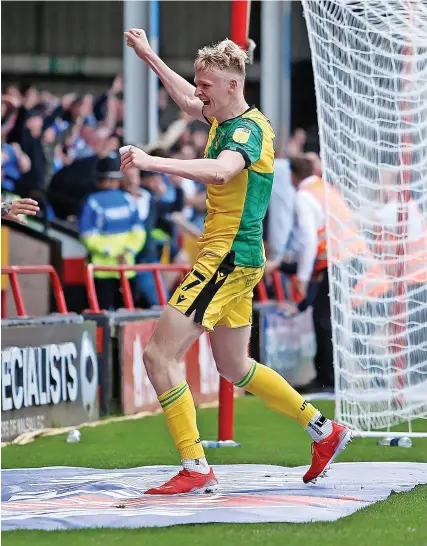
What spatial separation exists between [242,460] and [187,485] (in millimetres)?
1664

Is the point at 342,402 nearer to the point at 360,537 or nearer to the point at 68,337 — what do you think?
the point at 68,337

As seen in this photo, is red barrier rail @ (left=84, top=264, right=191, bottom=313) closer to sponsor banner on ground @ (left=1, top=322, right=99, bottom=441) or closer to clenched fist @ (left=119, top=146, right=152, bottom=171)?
sponsor banner on ground @ (left=1, top=322, right=99, bottom=441)

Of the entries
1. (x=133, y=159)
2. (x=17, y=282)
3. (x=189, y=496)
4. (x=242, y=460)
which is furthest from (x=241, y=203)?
(x=17, y=282)

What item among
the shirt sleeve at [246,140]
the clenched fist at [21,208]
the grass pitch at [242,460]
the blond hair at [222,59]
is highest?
the blond hair at [222,59]

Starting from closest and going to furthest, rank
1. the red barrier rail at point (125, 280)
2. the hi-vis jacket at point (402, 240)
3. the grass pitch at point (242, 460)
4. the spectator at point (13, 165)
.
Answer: the grass pitch at point (242, 460), the hi-vis jacket at point (402, 240), the red barrier rail at point (125, 280), the spectator at point (13, 165)

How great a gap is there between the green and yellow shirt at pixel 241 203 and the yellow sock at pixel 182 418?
73cm

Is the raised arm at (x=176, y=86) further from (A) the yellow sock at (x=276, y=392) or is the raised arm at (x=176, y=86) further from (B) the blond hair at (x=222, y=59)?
(A) the yellow sock at (x=276, y=392)

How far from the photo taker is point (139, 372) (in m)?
11.7

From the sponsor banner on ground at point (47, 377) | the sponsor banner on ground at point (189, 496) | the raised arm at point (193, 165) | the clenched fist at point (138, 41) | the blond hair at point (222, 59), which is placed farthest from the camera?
the sponsor banner on ground at point (47, 377)

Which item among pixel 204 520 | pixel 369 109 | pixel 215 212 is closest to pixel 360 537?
pixel 204 520

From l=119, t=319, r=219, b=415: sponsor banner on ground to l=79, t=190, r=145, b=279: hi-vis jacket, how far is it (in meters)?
1.45

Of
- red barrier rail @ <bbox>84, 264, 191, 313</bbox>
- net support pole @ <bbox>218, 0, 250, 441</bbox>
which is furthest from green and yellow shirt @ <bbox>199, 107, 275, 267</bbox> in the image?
red barrier rail @ <bbox>84, 264, 191, 313</bbox>

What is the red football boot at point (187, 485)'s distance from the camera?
684 cm

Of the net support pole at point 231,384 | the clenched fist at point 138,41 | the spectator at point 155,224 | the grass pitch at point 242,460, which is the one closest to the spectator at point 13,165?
the spectator at point 155,224
